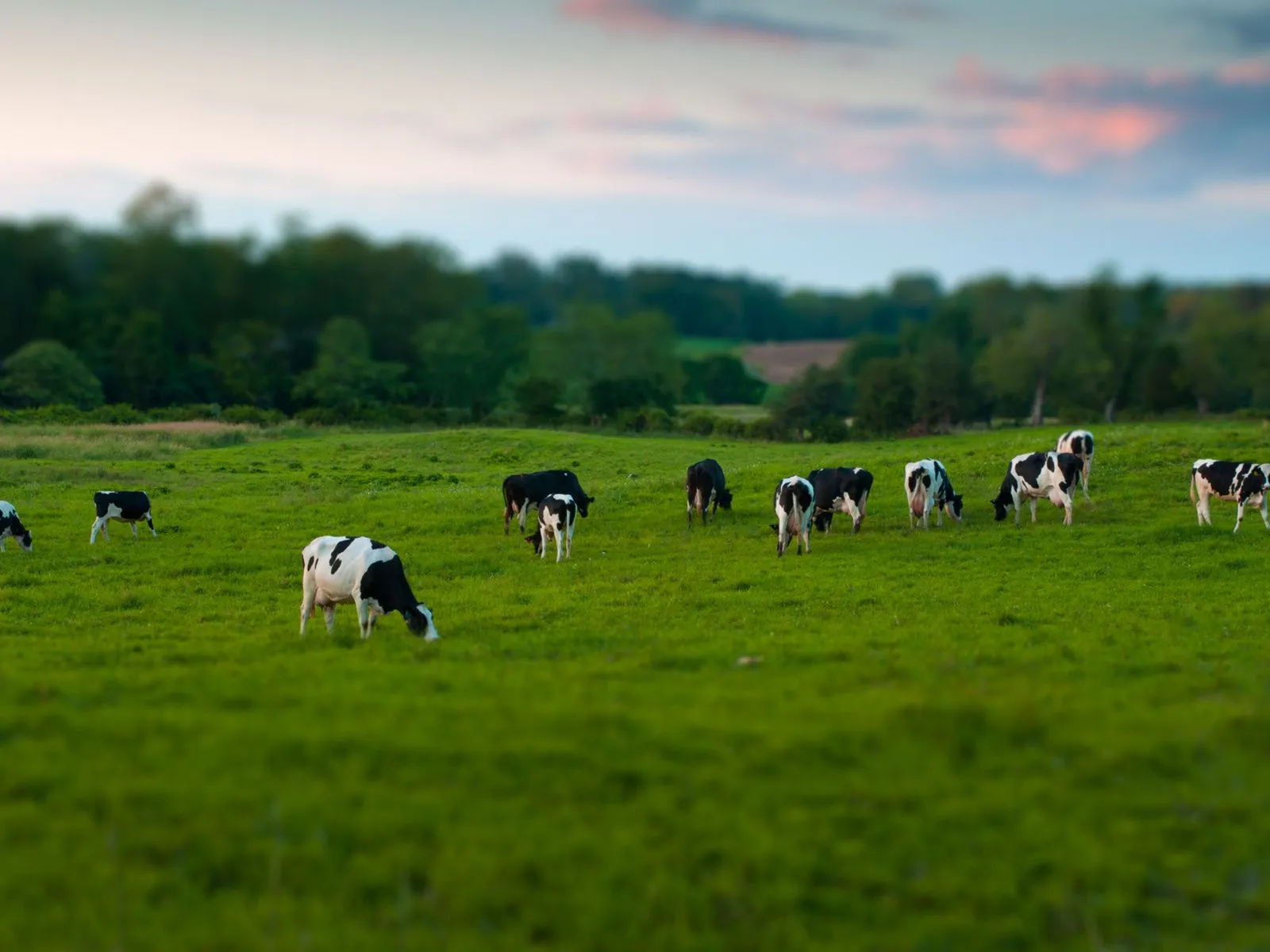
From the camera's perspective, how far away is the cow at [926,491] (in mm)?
30234

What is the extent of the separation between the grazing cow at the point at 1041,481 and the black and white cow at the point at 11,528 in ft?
79.6

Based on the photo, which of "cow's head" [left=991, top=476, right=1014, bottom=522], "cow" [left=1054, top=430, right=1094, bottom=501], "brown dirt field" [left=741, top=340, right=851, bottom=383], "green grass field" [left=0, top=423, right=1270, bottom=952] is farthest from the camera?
"brown dirt field" [left=741, top=340, right=851, bottom=383]

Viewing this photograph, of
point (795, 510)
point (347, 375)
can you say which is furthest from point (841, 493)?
point (347, 375)

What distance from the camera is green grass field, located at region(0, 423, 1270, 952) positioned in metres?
8.89

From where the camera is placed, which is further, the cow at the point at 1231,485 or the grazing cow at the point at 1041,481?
the grazing cow at the point at 1041,481

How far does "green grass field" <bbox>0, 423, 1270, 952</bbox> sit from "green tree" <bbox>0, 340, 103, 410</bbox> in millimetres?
63769

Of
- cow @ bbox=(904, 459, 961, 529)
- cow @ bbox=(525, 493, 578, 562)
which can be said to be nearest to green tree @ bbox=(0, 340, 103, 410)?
cow @ bbox=(525, 493, 578, 562)

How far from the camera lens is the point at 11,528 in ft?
89.8

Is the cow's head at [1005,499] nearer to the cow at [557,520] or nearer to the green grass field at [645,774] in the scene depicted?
the green grass field at [645,774]

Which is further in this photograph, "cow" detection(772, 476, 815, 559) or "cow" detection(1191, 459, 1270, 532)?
"cow" detection(1191, 459, 1270, 532)

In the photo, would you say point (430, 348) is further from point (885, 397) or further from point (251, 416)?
point (885, 397)

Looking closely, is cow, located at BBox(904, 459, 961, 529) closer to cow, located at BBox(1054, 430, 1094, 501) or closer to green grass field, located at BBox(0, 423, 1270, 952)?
cow, located at BBox(1054, 430, 1094, 501)

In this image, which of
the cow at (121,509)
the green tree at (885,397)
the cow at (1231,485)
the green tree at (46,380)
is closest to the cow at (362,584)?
the cow at (121,509)

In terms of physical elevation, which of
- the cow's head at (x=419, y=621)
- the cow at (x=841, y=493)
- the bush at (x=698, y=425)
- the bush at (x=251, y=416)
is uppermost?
A: the bush at (x=251, y=416)
